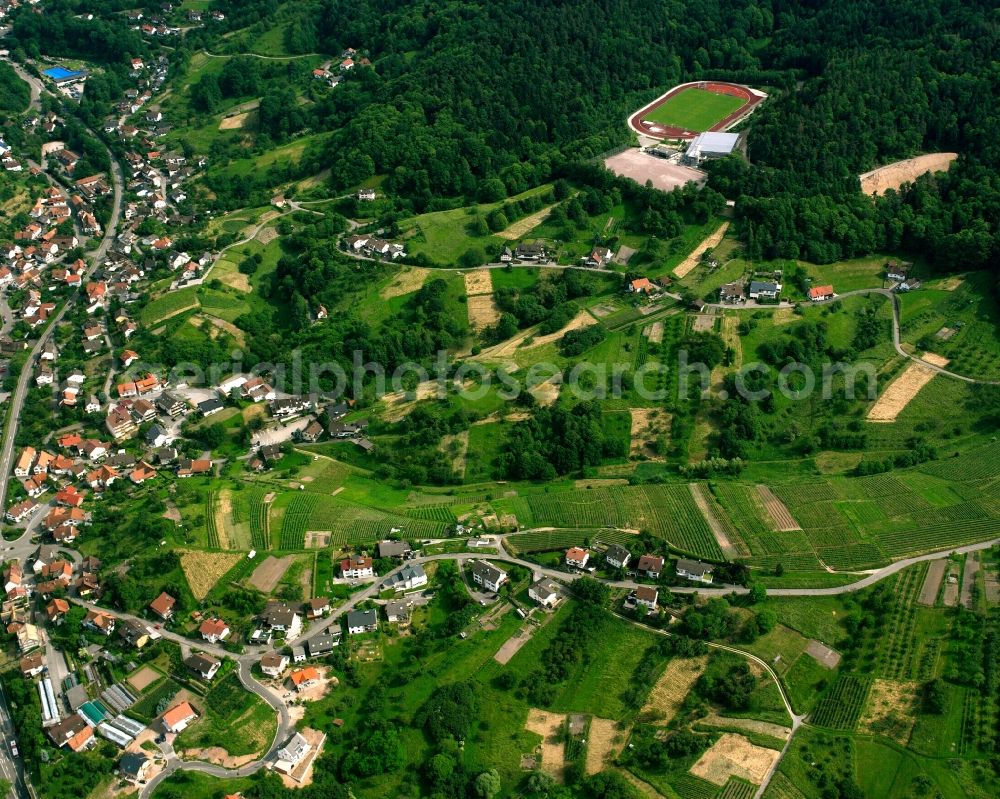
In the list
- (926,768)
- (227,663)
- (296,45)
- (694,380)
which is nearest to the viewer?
(926,768)

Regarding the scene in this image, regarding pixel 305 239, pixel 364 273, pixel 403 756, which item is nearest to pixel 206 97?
pixel 305 239

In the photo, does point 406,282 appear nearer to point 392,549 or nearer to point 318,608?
point 392,549

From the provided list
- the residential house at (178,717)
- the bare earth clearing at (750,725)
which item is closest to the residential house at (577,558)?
the bare earth clearing at (750,725)

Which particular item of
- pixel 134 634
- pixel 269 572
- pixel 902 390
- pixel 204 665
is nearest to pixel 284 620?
pixel 204 665

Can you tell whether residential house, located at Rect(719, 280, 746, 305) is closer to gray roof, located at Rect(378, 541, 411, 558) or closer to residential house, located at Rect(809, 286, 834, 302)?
residential house, located at Rect(809, 286, 834, 302)

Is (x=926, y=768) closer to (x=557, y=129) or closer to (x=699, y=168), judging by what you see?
(x=699, y=168)
